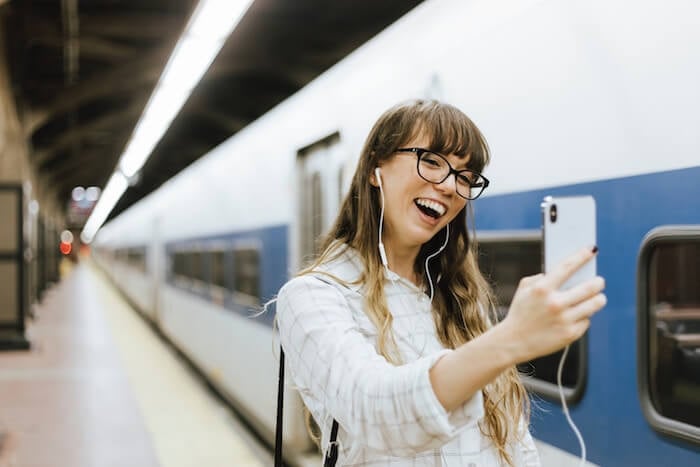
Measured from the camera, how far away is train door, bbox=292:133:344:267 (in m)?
4.16

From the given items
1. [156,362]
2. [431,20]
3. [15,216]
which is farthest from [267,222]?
[15,216]

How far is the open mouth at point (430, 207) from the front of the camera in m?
1.32

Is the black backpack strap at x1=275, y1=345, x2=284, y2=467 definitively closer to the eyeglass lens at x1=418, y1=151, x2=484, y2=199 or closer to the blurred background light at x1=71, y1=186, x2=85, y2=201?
the eyeglass lens at x1=418, y1=151, x2=484, y2=199

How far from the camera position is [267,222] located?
5535 millimetres

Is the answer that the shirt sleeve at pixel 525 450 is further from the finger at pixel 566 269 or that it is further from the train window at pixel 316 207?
the train window at pixel 316 207

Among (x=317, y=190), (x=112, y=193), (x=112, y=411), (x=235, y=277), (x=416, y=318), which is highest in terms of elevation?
(x=112, y=193)

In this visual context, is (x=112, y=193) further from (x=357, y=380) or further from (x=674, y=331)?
(x=357, y=380)

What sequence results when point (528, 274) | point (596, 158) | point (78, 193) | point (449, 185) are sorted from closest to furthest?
1. point (449, 185)
2. point (596, 158)
3. point (528, 274)
4. point (78, 193)

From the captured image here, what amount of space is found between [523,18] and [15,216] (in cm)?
1094

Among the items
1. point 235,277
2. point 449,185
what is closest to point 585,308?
point 449,185

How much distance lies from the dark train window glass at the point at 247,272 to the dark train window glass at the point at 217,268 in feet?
1.82

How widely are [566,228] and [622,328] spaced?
957 millimetres

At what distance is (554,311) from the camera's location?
94 cm

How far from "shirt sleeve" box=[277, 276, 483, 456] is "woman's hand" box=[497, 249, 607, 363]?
5.0 inches
